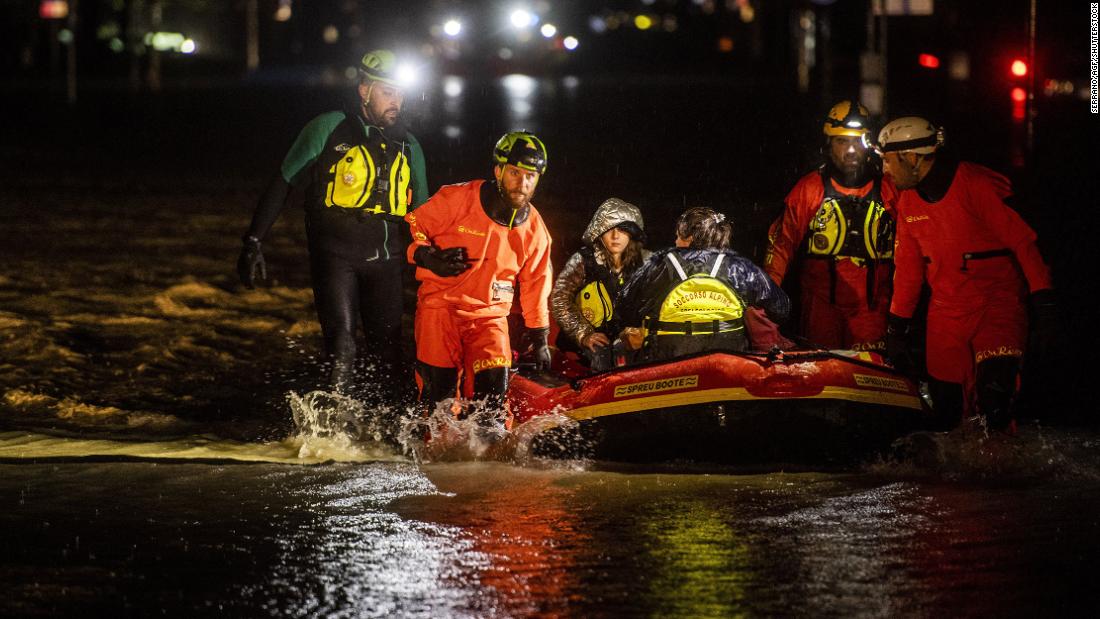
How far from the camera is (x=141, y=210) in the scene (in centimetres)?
1939

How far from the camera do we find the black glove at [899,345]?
28.7 feet

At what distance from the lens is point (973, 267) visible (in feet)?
27.2

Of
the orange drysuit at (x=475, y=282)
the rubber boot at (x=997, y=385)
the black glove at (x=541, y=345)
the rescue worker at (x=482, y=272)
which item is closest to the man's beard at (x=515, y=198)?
the rescue worker at (x=482, y=272)

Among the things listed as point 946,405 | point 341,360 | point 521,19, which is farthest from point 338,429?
point 521,19

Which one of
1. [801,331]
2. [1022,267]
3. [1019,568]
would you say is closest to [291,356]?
[801,331]

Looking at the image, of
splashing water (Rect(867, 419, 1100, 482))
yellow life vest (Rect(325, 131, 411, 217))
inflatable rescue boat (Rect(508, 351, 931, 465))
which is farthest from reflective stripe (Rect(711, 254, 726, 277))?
yellow life vest (Rect(325, 131, 411, 217))

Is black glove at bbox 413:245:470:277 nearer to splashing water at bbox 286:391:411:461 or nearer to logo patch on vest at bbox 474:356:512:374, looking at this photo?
logo patch on vest at bbox 474:356:512:374

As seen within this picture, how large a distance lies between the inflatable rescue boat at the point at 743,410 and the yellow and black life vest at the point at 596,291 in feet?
2.91

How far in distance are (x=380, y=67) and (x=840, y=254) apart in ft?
9.74

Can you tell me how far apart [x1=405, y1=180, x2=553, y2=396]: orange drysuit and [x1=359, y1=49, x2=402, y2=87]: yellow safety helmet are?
0.80 m

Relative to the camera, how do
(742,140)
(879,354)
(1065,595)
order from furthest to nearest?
(742,140) → (879,354) → (1065,595)

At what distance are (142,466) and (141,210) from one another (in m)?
11.4

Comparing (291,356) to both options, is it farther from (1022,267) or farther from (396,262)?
(1022,267)

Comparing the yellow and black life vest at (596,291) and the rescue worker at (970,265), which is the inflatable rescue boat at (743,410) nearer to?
the rescue worker at (970,265)
